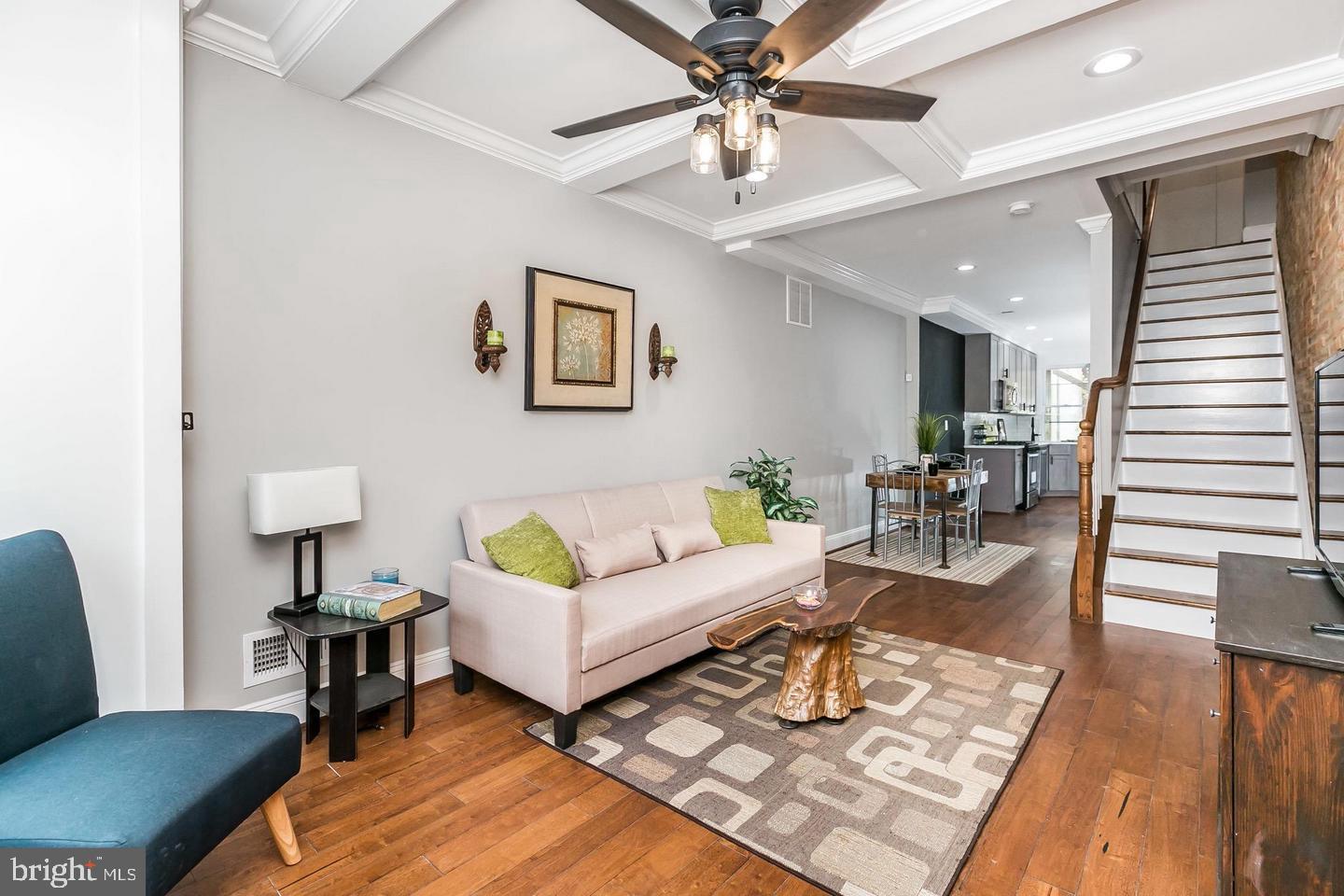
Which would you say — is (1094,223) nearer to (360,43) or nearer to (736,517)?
(736,517)

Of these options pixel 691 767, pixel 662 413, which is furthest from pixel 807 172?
pixel 691 767

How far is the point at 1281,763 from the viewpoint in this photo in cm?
139

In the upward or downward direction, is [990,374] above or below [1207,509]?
above

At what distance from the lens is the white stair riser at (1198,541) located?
3.76 m

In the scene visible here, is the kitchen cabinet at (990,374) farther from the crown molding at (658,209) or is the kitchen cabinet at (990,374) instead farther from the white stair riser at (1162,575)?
the crown molding at (658,209)

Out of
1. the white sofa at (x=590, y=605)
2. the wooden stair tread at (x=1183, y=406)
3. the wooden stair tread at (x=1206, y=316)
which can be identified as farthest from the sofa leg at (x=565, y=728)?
the wooden stair tread at (x=1206, y=316)

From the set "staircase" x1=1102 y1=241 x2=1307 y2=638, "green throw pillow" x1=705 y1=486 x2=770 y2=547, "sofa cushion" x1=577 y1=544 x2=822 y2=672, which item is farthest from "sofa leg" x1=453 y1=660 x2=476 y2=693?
"staircase" x1=1102 y1=241 x2=1307 y2=638

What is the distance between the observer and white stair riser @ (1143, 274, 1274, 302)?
5352 mm

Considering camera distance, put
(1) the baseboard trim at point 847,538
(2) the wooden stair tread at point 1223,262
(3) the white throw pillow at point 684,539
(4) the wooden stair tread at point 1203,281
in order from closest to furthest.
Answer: (3) the white throw pillow at point 684,539
(4) the wooden stair tread at point 1203,281
(2) the wooden stair tread at point 1223,262
(1) the baseboard trim at point 847,538

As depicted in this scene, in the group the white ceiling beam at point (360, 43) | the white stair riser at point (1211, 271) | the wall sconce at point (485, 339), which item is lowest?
the wall sconce at point (485, 339)

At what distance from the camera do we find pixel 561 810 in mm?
2045

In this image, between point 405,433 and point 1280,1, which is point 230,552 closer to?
point 405,433

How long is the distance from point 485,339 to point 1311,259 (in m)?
4.93

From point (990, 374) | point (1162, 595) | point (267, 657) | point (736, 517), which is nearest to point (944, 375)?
point (990, 374)
